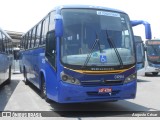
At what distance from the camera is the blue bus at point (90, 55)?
8.72m

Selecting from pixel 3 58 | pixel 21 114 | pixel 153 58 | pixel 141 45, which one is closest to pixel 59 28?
pixel 21 114

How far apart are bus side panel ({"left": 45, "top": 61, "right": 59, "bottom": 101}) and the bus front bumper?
36 centimetres

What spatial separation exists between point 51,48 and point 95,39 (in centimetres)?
135

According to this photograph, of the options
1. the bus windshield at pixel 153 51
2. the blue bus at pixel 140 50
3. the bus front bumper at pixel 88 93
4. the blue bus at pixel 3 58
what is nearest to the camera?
the bus front bumper at pixel 88 93

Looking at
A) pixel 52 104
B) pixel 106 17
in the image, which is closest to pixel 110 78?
pixel 106 17

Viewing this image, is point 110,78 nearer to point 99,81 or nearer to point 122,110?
point 99,81

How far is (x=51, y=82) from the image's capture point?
9570mm

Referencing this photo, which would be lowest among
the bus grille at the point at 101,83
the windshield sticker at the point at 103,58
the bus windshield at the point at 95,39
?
the bus grille at the point at 101,83

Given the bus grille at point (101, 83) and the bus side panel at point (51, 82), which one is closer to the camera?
the bus grille at point (101, 83)

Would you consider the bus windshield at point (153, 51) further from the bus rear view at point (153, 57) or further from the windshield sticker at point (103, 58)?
the windshield sticker at point (103, 58)

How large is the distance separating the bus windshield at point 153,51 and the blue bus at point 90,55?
62.5ft

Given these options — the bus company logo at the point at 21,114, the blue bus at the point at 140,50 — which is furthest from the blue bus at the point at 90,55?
the blue bus at the point at 140,50

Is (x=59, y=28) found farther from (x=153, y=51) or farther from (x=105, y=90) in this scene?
(x=153, y=51)

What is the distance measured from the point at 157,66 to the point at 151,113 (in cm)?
1909
